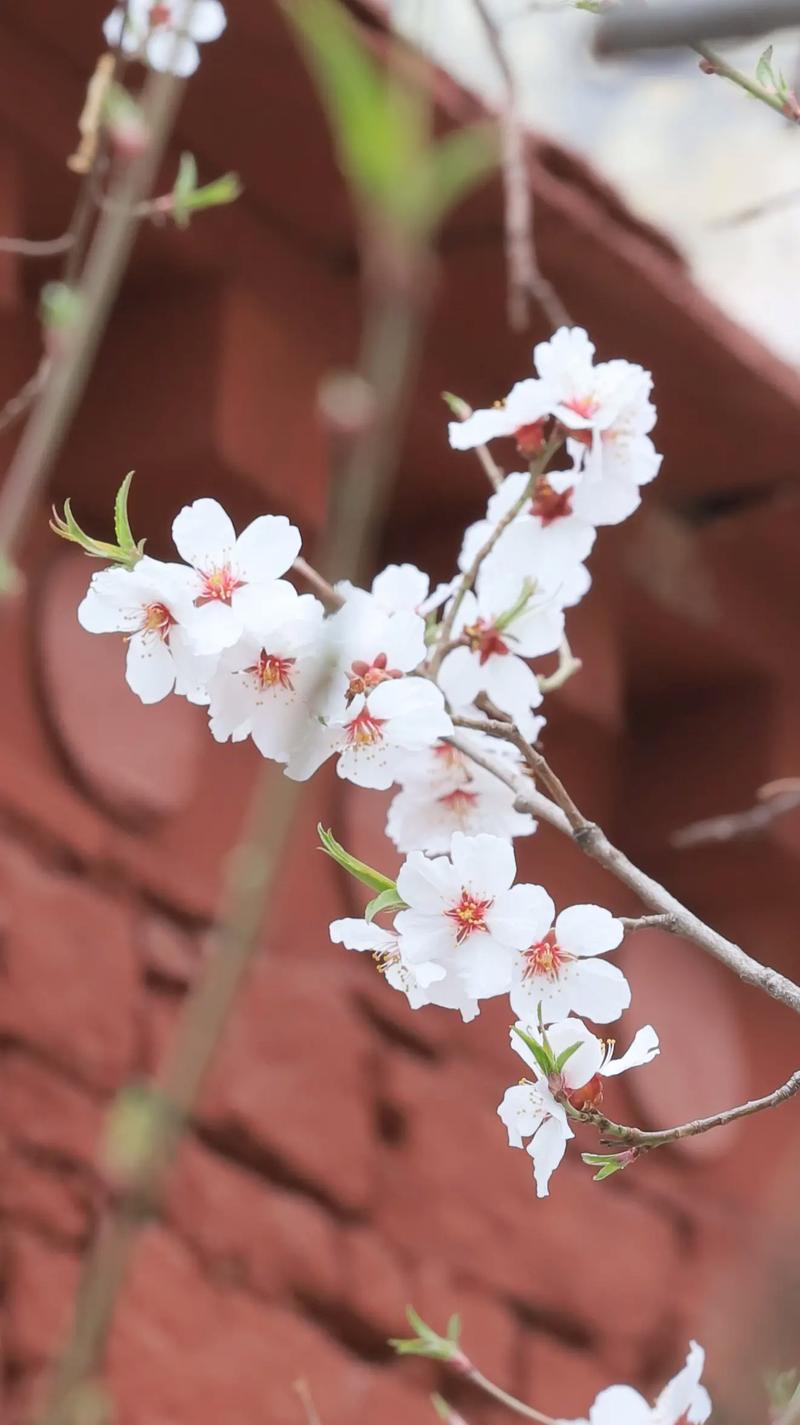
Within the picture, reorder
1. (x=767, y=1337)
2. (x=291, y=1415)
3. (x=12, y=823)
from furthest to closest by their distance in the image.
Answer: (x=291, y=1415) → (x=12, y=823) → (x=767, y=1337)

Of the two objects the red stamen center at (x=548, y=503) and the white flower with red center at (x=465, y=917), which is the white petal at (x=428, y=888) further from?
the red stamen center at (x=548, y=503)

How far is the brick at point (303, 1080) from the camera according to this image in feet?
4.61

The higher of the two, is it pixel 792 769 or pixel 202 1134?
pixel 792 769

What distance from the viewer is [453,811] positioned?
78 centimetres

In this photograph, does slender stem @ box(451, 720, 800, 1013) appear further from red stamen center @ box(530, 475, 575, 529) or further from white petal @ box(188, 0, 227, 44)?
white petal @ box(188, 0, 227, 44)

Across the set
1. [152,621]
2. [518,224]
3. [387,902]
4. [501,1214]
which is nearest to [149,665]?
[152,621]

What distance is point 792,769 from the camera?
5.74 ft

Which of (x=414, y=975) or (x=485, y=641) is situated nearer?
(x=414, y=975)

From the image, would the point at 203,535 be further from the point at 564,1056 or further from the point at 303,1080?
the point at 303,1080

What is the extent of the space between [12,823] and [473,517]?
51 centimetres

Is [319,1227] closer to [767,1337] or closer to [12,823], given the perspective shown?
[12,823]

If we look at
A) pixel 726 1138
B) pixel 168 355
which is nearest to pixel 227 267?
pixel 168 355

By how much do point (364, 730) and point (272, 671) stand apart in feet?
0.13

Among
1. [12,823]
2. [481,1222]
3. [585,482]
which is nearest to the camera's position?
[585,482]
